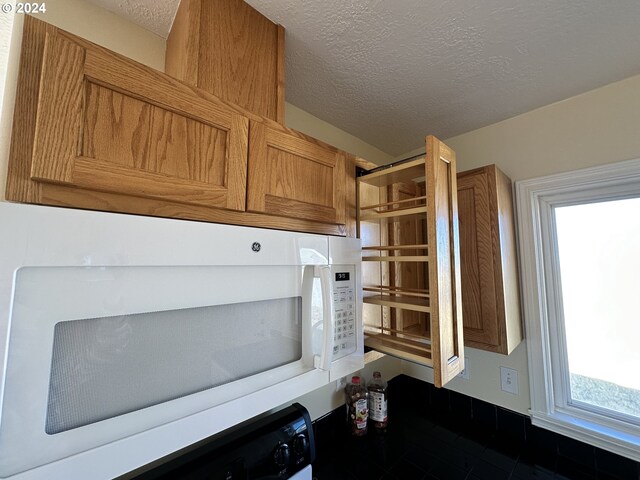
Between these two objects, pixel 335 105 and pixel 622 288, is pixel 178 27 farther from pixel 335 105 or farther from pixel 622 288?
pixel 622 288

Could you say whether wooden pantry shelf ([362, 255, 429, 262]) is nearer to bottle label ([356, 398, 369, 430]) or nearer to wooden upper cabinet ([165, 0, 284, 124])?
wooden upper cabinet ([165, 0, 284, 124])

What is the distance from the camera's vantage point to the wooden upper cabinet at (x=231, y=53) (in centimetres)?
72

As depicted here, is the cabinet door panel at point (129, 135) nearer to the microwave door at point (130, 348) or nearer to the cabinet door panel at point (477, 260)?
the microwave door at point (130, 348)

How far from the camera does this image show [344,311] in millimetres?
842

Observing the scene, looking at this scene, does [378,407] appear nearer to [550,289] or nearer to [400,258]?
[400,258]

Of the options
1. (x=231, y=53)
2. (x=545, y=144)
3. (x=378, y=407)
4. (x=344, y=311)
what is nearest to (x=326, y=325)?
(x=344, y=311)

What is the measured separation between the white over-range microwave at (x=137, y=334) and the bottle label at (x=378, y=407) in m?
0.84

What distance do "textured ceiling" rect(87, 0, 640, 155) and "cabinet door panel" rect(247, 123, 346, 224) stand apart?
402mm

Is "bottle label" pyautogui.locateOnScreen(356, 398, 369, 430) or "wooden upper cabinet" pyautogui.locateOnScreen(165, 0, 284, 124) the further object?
"bottle label" pyautogui.locateOnScreen(356, 398, 369, 430)

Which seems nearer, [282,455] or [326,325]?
[326,325]

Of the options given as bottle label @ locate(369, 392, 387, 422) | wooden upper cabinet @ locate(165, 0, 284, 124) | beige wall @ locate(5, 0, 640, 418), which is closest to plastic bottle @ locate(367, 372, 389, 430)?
bottle label @ locate(369, 392, 387, 422)

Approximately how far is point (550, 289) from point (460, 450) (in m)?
0.87

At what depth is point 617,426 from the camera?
3.66 feet

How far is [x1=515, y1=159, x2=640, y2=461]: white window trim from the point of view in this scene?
114 cm
